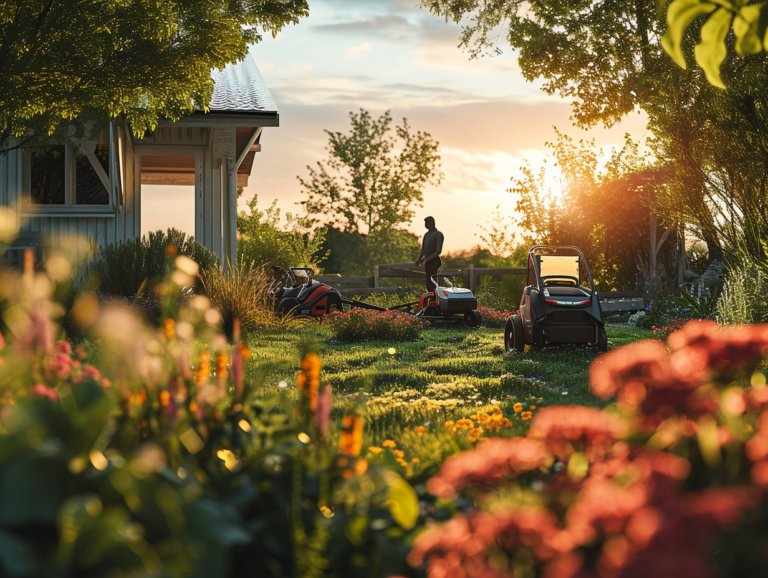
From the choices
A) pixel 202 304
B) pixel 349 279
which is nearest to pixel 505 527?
pixel 202 304

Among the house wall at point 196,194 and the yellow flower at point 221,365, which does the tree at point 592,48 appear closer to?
the house wall at point 196,194

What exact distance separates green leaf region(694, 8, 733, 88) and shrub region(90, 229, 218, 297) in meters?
8.58

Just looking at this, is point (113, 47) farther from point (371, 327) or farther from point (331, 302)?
point (331, 302)

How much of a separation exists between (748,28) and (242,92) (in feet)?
41.2

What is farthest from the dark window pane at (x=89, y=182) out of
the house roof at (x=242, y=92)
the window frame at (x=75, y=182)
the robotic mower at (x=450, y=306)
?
the robotic mower at (x=450, y=306)

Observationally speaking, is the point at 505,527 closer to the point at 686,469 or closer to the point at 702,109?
the point at 686,469

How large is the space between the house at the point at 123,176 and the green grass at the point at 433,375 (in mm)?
3819

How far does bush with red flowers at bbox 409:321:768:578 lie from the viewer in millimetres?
861

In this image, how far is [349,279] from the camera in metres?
21.4

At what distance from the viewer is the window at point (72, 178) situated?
1137 centimetres

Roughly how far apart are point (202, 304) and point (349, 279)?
1937cm

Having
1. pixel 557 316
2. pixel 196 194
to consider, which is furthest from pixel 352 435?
pixel 196 194

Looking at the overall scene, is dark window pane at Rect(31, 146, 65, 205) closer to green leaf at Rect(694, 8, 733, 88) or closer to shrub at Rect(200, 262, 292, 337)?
shrub at Rect(200, 262, 292, 337)

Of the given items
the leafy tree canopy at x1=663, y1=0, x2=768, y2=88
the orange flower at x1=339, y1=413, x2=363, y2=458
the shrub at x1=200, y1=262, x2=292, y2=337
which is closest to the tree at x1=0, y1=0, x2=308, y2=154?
the shrub at x1=200, y1=262, x2=292, y2=337
